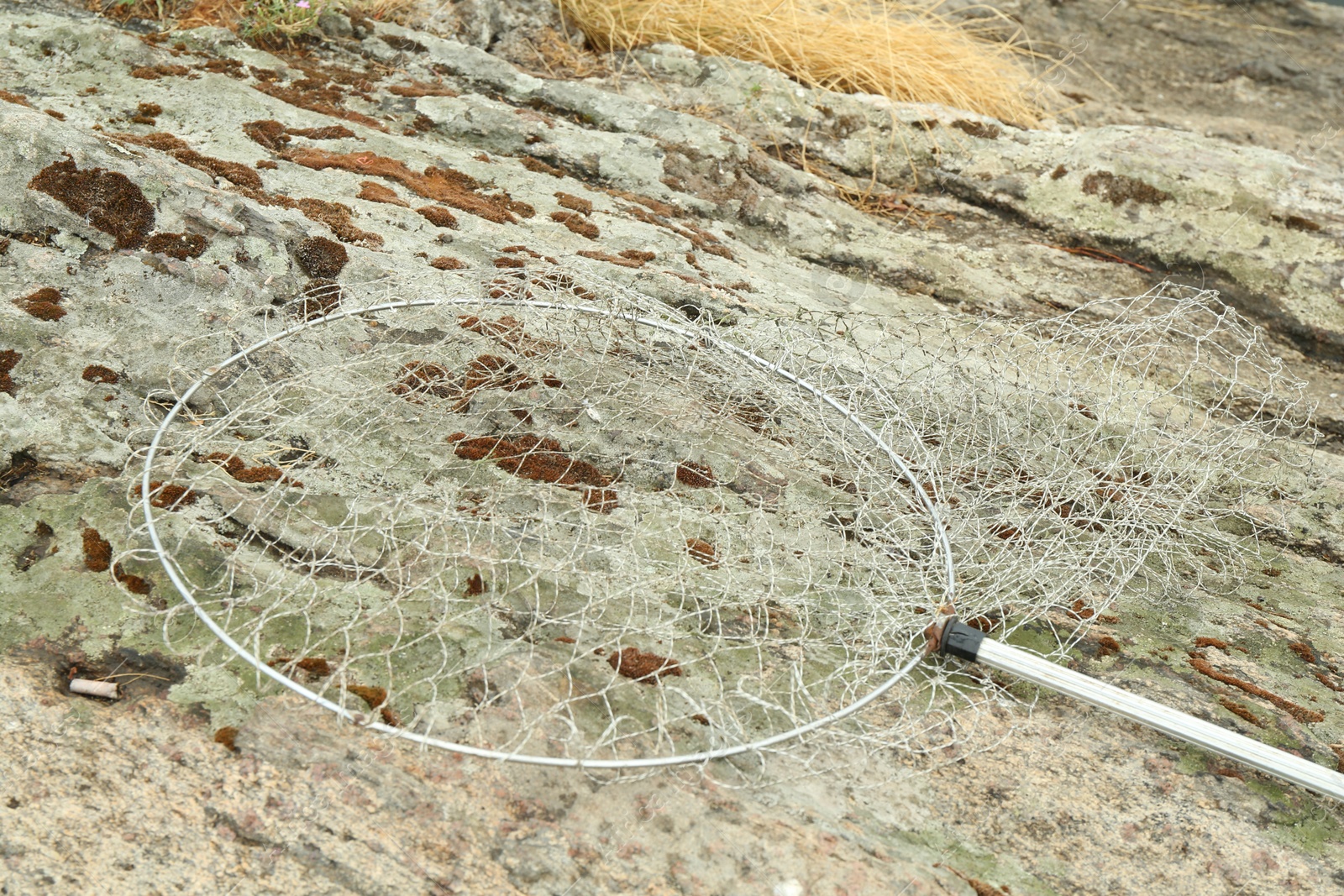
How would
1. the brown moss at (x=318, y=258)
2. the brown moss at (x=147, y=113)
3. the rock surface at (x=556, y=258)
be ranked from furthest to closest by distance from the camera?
the brown moss at (x=147, y=113), the brown moss at (x=318, y=258), the rock surface at (x=556, y=258)

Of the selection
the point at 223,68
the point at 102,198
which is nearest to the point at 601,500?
the point at 102,198

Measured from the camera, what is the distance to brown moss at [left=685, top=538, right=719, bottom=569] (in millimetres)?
2621

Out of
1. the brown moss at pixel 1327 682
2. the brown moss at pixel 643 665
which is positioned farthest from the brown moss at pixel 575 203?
the brown moss at pixel 1327 682

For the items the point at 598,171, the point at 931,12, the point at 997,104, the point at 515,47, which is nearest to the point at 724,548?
the point at 598,171

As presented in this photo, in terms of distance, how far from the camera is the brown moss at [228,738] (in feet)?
6.48

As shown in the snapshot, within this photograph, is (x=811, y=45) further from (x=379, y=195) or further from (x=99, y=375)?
(x=99, y=375)

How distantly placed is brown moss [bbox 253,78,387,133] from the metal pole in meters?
3.04

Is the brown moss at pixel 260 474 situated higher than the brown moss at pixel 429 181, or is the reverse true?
the brown moss at pixel 429 181

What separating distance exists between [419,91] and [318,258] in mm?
1436

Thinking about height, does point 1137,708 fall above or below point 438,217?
below

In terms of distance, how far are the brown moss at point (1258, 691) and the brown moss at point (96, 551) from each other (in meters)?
2.62

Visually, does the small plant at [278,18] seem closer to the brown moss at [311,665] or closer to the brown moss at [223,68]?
the brown moss at [223,68]

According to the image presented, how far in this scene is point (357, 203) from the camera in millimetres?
3521

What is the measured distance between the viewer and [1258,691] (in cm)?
249
